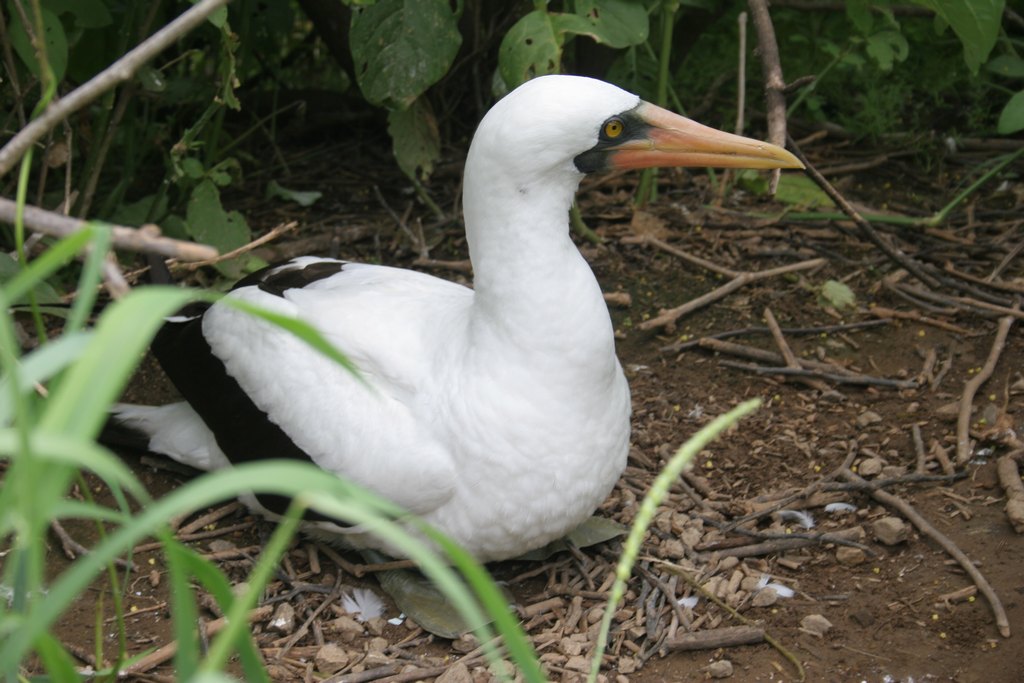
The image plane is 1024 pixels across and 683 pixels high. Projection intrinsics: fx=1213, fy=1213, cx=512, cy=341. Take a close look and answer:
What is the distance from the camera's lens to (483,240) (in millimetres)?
2928

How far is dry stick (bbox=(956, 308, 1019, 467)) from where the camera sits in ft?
11.3

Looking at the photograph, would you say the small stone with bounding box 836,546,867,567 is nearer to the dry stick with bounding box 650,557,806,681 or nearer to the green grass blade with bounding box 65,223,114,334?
the dry stick with bounding box 650,557,806,681

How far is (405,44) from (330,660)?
1.99m

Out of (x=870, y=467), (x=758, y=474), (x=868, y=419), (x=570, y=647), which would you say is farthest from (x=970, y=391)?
(x=570, y=647)

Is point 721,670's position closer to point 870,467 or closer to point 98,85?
point 870,467

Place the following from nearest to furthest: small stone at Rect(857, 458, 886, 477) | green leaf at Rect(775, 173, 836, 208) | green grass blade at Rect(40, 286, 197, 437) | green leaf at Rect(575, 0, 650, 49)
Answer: green grass blade at Rect(40, 286, 197, 437)
small stone at Rect(857, 458, 886, 477)
green leaf at Rect(575, 0, 650, 49)
green leaf at Rect(775, 173, 836, 208)

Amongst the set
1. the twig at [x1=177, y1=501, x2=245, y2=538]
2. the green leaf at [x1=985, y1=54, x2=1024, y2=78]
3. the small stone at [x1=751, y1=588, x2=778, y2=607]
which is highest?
the green leaf at [x1=985, y1=54, x2=1024, y2=78]

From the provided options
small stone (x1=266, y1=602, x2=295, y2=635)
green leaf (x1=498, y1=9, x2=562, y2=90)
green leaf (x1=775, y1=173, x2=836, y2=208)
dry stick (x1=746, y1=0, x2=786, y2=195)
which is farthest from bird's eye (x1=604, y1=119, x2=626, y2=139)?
green leaf (x1=775, y1=173, x2=836, y2=208)

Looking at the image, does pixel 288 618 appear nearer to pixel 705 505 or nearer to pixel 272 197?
pixel 705 505

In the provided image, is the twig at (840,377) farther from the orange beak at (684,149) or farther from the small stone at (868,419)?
the orange beak at (684,149)

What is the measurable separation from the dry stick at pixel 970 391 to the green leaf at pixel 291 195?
260cm

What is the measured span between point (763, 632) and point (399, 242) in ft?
7.63

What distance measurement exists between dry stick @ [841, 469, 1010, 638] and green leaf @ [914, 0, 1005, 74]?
1370 mm

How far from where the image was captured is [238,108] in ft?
12.5
